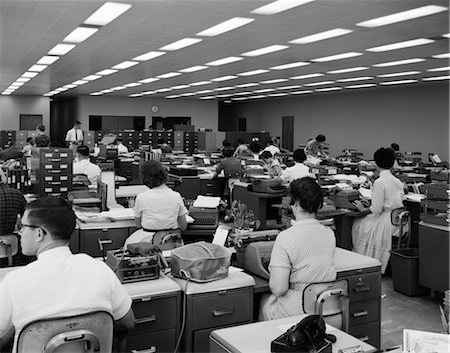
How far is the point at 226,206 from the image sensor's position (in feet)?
16.4

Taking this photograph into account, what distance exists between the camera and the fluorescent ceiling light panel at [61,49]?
350 inches

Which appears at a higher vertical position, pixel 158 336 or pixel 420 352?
pixel 420 352

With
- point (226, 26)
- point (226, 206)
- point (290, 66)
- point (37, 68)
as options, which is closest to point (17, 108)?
point (37, 68)

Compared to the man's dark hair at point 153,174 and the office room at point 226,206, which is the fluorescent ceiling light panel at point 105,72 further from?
the man's dark hair at point 153,174

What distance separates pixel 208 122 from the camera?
75.5ft

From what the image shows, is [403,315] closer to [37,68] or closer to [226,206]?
[226,206]

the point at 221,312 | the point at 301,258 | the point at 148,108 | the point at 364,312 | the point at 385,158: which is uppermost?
the point at 148,108

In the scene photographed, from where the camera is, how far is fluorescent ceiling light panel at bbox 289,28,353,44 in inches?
286

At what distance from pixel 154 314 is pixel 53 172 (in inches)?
141

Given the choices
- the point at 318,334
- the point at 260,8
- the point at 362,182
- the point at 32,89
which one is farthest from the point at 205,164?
the point at 32,89

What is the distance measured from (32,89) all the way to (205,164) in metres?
10.2

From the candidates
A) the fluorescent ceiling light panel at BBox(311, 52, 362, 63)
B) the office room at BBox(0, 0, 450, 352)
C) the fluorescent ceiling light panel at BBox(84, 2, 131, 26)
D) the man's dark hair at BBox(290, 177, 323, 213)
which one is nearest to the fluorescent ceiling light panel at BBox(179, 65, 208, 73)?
the office room at BBox(0, 0, 450, 352)

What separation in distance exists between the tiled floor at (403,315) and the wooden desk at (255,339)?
66.6 inches

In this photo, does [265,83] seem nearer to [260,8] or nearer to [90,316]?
[260,8]
